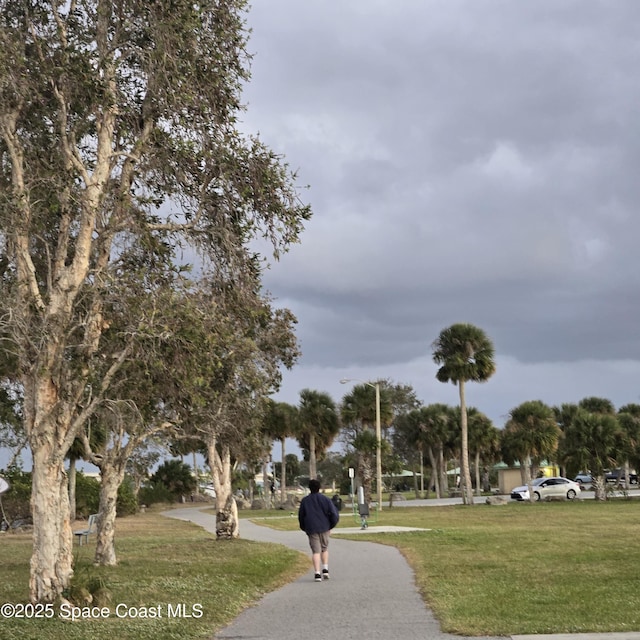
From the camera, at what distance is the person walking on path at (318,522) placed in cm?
1433

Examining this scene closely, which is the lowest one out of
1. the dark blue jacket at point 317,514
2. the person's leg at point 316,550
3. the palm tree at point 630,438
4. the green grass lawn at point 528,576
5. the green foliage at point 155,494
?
the green foliage at point 155,494

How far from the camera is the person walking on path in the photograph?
564 inches

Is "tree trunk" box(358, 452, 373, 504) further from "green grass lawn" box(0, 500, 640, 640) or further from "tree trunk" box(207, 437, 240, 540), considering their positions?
"tree trunk" box(207, 437, 240, 540)

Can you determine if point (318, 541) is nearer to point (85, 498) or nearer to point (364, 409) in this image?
point (85, 498)

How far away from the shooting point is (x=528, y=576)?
14.3 meters

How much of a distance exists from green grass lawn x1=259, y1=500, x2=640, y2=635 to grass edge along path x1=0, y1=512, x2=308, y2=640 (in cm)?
275

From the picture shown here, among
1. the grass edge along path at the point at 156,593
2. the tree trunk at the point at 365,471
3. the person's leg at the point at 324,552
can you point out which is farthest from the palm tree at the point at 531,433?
the person's leg at the point at 324,552

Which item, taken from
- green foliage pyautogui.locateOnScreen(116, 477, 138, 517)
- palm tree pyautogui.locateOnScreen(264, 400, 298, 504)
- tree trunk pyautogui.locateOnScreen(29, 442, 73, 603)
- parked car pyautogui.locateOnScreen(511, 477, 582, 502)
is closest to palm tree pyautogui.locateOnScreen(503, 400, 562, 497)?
parked car pyautogui.locateOnScreen(511, 477, 582, 502)

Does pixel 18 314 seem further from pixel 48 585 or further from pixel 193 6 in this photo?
pixel 193 6

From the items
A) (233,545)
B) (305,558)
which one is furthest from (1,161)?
(233,545)

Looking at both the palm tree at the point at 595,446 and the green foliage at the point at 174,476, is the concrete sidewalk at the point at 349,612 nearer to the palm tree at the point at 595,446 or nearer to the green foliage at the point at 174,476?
the palm tree at the point at 595,446

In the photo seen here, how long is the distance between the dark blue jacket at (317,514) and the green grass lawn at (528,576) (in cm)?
179

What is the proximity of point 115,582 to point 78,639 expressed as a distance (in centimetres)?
524

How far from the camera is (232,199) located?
14.1m
